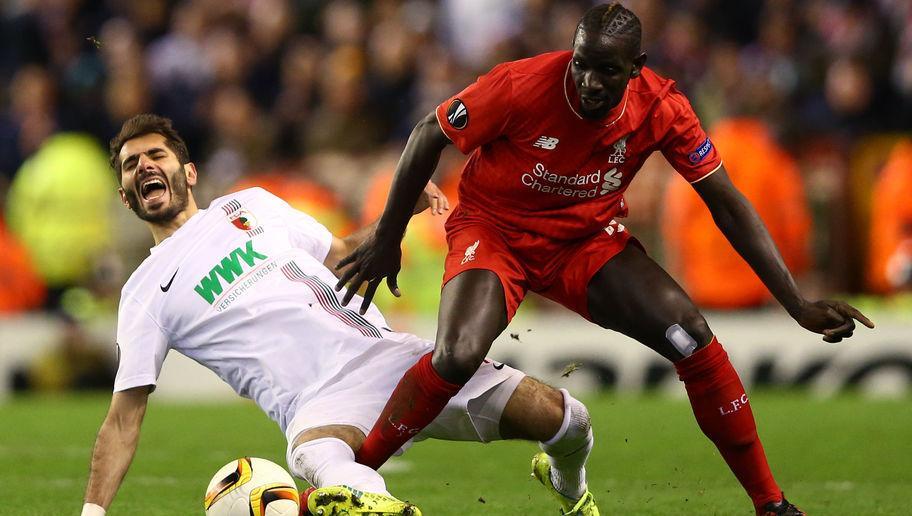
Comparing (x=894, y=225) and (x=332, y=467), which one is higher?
(x=332, y=467)

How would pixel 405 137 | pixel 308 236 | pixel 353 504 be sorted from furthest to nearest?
pixel 405 137 < pixel 308 236 < pixel 353 504

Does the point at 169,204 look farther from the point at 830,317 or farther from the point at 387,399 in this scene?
the point at 830,317

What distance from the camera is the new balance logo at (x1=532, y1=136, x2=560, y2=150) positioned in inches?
226

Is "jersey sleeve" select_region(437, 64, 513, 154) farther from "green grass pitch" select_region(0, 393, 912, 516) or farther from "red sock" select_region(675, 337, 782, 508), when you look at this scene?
"green grass pitch" select_region(0, 393, 912, 516)

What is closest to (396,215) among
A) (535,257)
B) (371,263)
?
(371,263)

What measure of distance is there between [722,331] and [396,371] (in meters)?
6.34

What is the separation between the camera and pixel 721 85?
493 inches

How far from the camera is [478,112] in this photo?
222 inches

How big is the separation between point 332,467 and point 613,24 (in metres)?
1.82

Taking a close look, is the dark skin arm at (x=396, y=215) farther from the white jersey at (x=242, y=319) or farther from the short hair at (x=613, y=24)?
the short hair at (x=613, y=24)

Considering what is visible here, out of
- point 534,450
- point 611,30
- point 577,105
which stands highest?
point 611,30

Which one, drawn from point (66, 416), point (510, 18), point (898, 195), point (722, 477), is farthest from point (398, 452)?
point (510, 18)

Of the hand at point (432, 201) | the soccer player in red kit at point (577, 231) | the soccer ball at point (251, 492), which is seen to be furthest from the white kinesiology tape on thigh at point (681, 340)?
the soccer ball at point (251, 492)

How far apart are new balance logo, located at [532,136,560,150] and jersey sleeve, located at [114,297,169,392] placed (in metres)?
1.56
